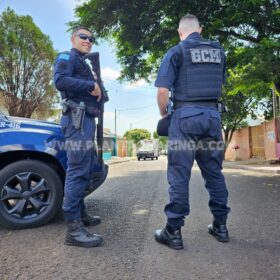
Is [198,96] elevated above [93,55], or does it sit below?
below

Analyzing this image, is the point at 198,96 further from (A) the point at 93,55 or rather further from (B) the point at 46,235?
(B) the point at 46,235

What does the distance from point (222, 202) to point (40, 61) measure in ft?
69.6

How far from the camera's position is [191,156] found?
9.43 feet

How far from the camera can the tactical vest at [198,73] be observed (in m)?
2.89

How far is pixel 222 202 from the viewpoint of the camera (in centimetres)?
296

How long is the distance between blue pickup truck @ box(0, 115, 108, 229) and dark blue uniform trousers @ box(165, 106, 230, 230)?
3.44 ft

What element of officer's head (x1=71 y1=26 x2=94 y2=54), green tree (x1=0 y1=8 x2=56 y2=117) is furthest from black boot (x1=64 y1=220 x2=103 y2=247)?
green tree (x1=0 y1=8 x2=56 y2=117)

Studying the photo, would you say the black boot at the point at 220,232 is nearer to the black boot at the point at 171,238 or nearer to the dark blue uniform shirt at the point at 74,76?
the black boot at the point at 171,238

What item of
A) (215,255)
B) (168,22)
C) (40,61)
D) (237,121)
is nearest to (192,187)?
(215,255)

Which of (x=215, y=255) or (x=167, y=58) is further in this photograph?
(x=167, y=58)

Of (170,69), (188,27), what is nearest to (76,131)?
(170,69)

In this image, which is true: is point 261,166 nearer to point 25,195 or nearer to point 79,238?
point 25,195

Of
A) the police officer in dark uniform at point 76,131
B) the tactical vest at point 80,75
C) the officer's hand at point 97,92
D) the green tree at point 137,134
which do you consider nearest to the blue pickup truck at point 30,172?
the police officer in dark uniform at point 76,131

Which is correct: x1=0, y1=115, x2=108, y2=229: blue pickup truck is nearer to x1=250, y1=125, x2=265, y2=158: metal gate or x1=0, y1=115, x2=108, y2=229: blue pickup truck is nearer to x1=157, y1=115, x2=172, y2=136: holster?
x1=157, y1=115, x2=172, y2=136: holster
